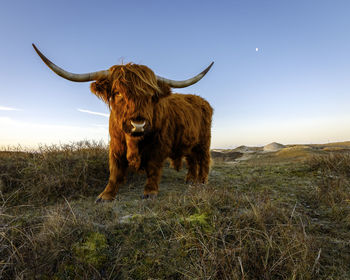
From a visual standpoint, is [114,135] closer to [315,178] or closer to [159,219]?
[159,219]

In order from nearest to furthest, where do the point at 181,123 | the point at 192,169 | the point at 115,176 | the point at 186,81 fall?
the point at 115,176
the point at 186,81
the point at 181,123
the point at 192,169

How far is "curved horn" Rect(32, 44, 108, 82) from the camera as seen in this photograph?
2.80 meters

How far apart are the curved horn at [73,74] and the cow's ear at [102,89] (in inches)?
3.5

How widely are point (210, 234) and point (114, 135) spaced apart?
2.16m

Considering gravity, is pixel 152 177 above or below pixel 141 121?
below

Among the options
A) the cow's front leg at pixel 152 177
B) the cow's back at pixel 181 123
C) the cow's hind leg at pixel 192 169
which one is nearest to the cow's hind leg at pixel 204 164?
the cow's hind leg at pixel 192 169

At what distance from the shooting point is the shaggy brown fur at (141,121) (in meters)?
2.89

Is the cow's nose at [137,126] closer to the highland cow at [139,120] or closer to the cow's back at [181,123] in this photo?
the highland cow at [139,120]

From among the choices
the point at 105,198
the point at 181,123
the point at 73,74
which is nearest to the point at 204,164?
the point at 181,123

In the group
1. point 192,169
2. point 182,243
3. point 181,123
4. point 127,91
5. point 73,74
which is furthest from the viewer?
point 192,169

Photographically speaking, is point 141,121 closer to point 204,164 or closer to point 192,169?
point 192,169

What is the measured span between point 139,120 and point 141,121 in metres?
0.03

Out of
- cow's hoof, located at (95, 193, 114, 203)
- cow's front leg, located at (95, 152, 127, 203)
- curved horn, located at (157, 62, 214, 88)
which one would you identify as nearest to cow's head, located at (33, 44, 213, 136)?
curved horn, located at (157, 62, 214, 88)

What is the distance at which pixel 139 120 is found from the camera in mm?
2809
